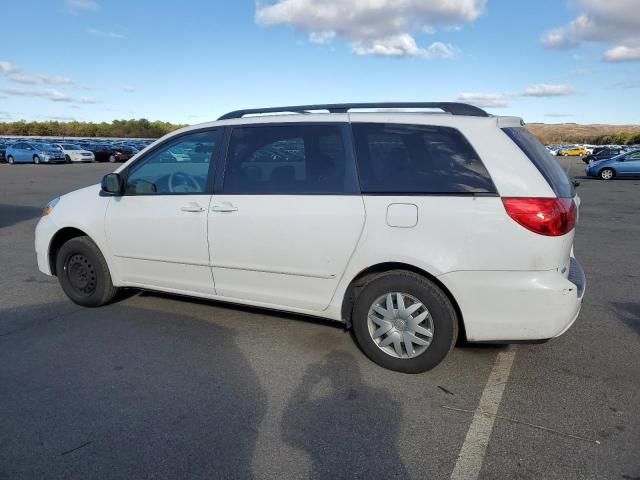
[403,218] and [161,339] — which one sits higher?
[403,218]

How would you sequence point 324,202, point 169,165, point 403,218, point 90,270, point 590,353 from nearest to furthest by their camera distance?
point 403,218, point 324,202, point 590,353, point 169,165, point 90,270

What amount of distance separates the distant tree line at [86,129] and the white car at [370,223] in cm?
10143

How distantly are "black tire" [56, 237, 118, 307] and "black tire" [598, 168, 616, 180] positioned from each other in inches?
1000

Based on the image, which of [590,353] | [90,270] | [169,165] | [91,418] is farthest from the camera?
[90,270]

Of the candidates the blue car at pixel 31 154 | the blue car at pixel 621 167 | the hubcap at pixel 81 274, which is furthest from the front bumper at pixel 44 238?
the blue car at pixel 31 154

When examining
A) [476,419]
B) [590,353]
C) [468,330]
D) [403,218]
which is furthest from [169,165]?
[590,353]

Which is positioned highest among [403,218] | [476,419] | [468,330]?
[403,218]

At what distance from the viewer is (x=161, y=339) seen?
4.02 metres

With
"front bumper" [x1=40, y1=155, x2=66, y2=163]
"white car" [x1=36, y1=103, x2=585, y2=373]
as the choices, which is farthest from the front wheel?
"front bumper" [x1=40, y1=155, x2=66, y2=163]

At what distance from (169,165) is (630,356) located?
13.5 ft

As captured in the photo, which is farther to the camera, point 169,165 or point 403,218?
point 169,165

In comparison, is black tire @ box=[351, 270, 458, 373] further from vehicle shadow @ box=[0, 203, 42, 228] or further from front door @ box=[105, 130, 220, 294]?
vehicle shadow @ box=[0, 203, 42, 228]

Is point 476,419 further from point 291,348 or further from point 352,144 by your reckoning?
point 352,144

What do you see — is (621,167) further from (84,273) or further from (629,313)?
(84,273)
